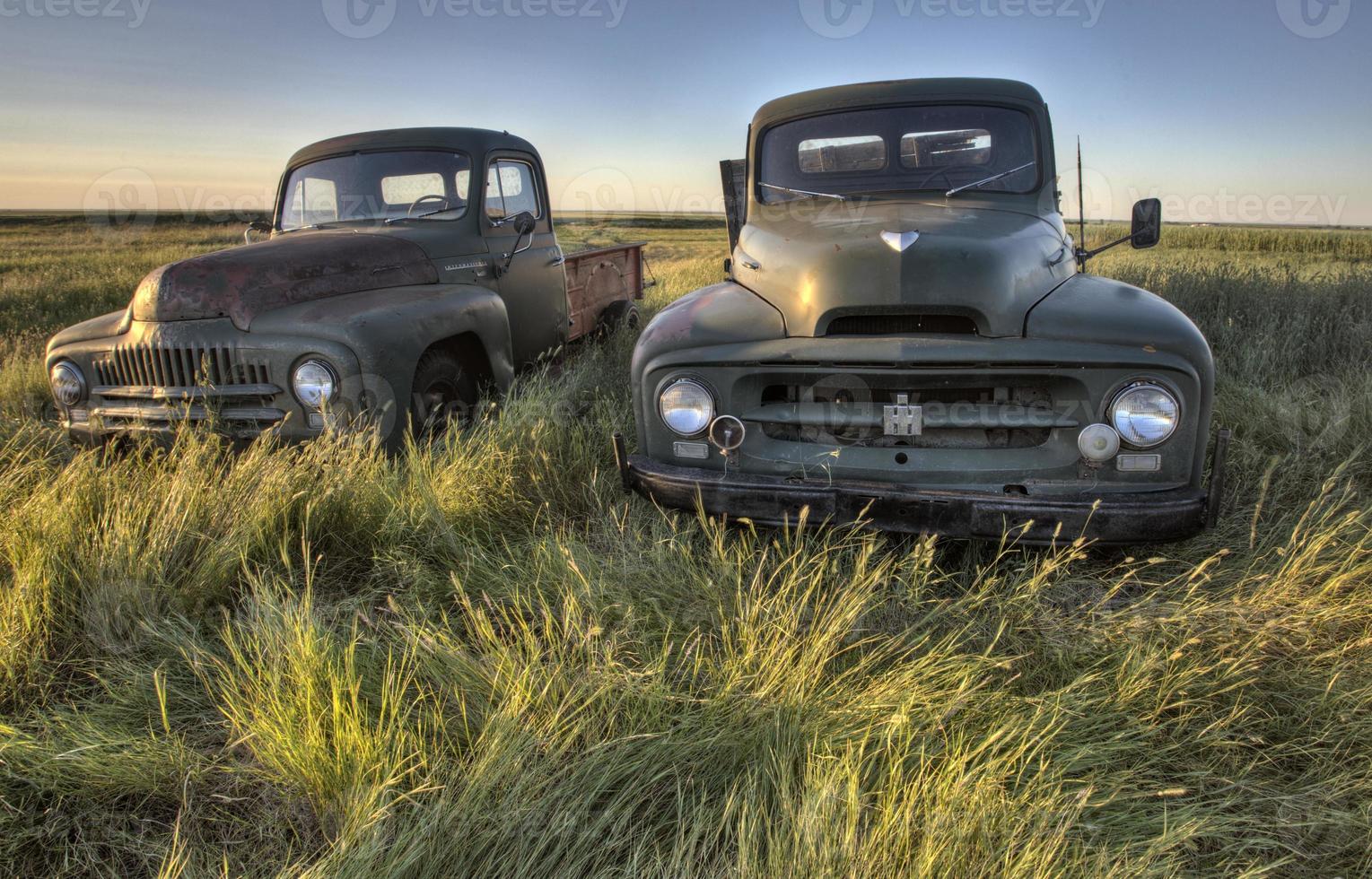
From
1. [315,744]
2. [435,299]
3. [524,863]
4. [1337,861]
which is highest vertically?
[435,299]

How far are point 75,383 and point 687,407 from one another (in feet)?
10.5

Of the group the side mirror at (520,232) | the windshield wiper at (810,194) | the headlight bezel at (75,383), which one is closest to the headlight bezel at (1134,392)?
the windshield wiper at (810,194)

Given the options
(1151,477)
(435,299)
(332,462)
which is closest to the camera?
(1151,477)

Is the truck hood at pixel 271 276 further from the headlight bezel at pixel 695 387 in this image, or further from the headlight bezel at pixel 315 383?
the headlight bezel at pixel 695 387

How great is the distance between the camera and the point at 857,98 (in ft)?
12.9

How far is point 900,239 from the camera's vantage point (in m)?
2.75

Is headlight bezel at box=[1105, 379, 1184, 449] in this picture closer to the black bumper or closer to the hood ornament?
the black bumper

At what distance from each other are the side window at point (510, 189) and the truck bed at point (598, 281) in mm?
Answer: 557

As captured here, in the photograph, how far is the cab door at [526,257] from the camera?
5047mm

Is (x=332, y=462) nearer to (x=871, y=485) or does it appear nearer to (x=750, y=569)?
(x=750, y=569)

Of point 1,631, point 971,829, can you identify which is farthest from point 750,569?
point 1,631

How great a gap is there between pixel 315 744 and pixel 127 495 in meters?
1.74

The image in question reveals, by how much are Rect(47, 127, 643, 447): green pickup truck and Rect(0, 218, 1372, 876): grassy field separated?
15.1 inches

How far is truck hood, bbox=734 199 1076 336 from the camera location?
2.57 meters
